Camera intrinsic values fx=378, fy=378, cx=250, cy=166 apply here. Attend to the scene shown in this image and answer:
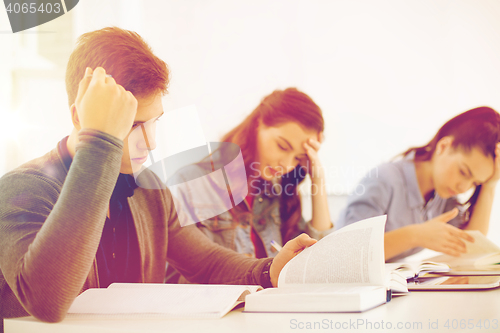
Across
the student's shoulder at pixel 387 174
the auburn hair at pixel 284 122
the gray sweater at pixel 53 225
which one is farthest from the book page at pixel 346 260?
the student's shoulder at pixel 387 174

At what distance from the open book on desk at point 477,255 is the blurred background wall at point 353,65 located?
0.45m

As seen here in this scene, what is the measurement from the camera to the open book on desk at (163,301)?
18.2 inches

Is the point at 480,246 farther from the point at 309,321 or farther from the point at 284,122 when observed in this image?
the point at 309,321

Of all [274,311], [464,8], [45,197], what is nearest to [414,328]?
[274,311]

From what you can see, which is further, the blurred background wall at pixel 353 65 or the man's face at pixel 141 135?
the blurred background wall at pixel 353 65

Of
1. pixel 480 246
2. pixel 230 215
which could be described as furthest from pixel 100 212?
pixel 480 246

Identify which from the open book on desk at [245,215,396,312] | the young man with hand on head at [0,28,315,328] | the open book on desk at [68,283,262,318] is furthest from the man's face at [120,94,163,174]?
the open book on desk at [245,215,396,312]

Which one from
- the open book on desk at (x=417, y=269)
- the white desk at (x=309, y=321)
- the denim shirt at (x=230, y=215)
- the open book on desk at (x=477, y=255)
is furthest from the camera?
the denim shirt at (x=230, y=215)

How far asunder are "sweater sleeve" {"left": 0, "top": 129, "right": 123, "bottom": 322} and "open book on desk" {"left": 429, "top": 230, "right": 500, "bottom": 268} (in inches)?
32.7

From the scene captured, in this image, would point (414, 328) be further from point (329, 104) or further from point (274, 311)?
point (329, 104)

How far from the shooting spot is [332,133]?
1443 mm

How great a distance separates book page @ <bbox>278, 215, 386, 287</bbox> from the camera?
0.55m

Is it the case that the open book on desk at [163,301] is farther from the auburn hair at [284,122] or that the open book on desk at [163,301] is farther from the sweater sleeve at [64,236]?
the auburn hair at [284,122]

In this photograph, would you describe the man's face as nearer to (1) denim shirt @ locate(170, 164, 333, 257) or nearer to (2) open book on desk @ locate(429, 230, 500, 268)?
(1) denim shirt @ locate(170, 164, 333, 257)
